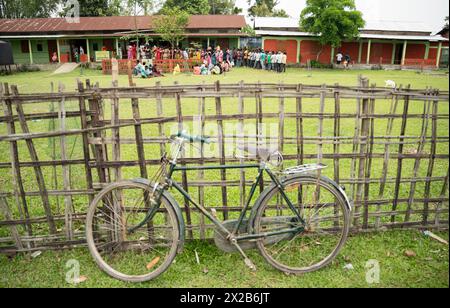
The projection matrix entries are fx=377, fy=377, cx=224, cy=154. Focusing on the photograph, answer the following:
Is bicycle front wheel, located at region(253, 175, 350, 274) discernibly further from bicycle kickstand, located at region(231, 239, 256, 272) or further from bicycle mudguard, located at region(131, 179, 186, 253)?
bicycle mudguard, located at region(131, 179, 186, 253)

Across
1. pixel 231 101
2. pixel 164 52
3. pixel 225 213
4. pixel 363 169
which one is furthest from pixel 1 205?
pixel 164 52

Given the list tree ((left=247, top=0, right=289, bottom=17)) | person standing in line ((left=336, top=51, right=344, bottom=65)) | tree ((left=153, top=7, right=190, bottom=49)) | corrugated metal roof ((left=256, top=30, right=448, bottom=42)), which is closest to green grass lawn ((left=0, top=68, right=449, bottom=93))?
tree ((left=153, top=7, right=190, bottom=49))

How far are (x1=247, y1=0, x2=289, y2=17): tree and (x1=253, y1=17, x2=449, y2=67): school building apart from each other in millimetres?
22719

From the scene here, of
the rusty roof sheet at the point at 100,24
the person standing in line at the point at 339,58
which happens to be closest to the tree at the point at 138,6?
the rusty roof sheet at the point at 100,24

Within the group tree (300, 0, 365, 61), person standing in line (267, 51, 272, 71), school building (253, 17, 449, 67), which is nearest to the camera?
person standing in line (267, 51, 272, 71)

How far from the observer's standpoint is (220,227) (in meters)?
3.21

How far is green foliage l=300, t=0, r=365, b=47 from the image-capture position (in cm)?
3034

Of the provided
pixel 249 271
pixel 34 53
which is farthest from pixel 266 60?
pixel 249 271

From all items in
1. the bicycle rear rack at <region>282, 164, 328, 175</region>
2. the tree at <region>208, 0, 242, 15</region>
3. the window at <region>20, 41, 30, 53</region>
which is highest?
the tree at <region>208, 0, 242, 15</region>

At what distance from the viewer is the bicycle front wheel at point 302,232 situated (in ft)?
10.2

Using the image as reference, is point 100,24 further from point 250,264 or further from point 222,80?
point 250,264

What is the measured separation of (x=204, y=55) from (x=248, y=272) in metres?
25.6

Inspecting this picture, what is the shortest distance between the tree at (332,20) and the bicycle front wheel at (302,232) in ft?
97.7
